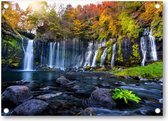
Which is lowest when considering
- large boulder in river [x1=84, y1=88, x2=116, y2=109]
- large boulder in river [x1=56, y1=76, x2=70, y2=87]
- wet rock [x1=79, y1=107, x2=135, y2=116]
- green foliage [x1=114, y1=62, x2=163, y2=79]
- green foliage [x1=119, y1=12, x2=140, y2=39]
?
wet rock [x1=79, y1=107, x2=135, y2=116]

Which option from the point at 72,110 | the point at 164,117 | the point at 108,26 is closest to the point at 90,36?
the point at 108,26

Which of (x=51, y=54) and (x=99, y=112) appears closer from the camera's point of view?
(x=99, y=112)

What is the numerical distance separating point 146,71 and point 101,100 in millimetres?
343

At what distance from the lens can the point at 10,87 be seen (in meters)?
2.04

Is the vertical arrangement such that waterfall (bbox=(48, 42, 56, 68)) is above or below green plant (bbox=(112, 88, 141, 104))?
above

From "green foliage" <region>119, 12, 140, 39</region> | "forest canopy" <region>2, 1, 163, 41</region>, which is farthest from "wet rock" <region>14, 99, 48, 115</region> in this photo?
"green foliage" <region>119, 12, 140, 39</region>

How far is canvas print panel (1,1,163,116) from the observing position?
2.04 metres

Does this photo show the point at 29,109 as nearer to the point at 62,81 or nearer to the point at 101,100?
the point at 62,81

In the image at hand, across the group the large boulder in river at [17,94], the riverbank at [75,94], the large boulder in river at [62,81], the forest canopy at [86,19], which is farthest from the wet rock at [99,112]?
the forest canopy at [86,19]

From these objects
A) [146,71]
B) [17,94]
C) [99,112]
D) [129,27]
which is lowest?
[99,112]

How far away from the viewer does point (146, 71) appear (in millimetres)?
2090

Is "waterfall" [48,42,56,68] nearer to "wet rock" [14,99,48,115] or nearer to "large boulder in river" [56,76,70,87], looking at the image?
"large boulder in river" [56,76,70,87]

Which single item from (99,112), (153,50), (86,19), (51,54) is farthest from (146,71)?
(51,54)

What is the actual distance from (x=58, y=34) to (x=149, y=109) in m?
0.73
